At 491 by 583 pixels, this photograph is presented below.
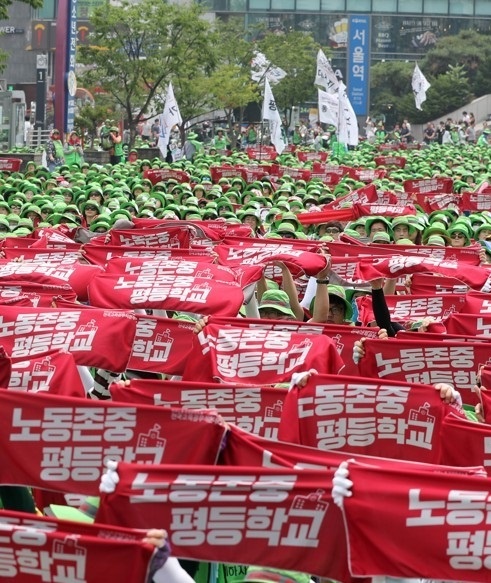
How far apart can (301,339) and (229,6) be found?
93.2m

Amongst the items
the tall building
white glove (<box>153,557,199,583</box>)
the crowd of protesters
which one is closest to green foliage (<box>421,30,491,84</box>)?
the tall building

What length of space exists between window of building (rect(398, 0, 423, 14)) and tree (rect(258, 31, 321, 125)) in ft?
85.6

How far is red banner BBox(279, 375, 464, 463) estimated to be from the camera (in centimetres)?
797

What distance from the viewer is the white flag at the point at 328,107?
40.6 meters

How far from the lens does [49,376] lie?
8672mm

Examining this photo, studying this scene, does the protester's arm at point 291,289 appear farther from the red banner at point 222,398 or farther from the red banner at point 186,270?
the red banner at point 222,398

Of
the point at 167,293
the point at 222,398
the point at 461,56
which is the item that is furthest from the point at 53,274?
the point at 461,56

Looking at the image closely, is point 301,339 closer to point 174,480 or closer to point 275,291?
point 275,291

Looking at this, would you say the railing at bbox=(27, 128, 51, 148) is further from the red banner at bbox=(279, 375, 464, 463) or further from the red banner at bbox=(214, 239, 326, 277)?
the red banner at bbox=(279, 375, 464, 463)

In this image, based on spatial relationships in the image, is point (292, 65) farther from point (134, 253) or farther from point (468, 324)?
point (468, 324)

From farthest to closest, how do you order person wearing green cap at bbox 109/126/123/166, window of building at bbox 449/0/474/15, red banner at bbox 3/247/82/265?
window of building at bbox 449/0/474/15 < person wearing green cap at bbox 109/126/123/166 < red banner at bbox 3/247/82/265

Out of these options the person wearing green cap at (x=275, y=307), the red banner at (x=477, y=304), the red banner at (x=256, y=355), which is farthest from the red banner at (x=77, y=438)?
the red banner at (x=477, y=304)

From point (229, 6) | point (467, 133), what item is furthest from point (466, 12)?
point (467, 133)

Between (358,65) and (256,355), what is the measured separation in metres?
55.9
